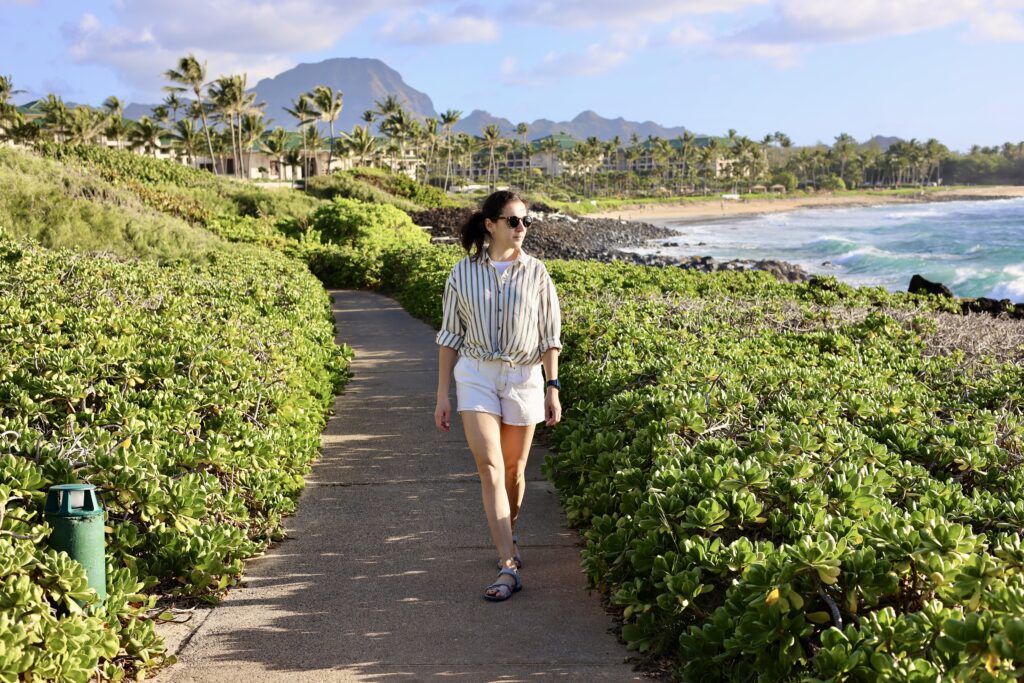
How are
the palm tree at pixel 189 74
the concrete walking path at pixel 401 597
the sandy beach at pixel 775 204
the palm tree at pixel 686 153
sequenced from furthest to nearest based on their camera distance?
the palm tree at pixel 686 153
the sandy beach at pixel 775 204
the palm tree at pixel 189 74
the concrete walking path at pixel 401 597

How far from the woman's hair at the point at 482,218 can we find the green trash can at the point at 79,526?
1.93m

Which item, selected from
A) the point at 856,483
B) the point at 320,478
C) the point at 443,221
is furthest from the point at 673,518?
the point at 443,221

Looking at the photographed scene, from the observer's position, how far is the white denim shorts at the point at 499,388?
172 inches

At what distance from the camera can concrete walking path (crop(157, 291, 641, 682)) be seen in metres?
3.68

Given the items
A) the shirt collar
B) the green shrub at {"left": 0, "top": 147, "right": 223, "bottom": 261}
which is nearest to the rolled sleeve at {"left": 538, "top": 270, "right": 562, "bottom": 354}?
the shirt collar

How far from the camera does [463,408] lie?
435 centimetres

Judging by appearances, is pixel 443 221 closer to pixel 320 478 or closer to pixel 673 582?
pixel 320 478

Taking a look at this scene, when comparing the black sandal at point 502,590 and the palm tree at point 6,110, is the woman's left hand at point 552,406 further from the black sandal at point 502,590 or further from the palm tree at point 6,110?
the palm tree at point 6,110

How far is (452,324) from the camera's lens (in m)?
4.43

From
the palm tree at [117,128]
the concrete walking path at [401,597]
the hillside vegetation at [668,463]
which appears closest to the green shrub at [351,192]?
the palm tree at [117,128]

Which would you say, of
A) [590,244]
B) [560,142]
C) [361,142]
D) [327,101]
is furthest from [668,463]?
[560,142]

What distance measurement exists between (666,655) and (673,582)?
20.4 inches

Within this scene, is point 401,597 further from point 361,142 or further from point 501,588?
point 361,142

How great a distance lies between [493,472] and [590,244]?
1672 inches
